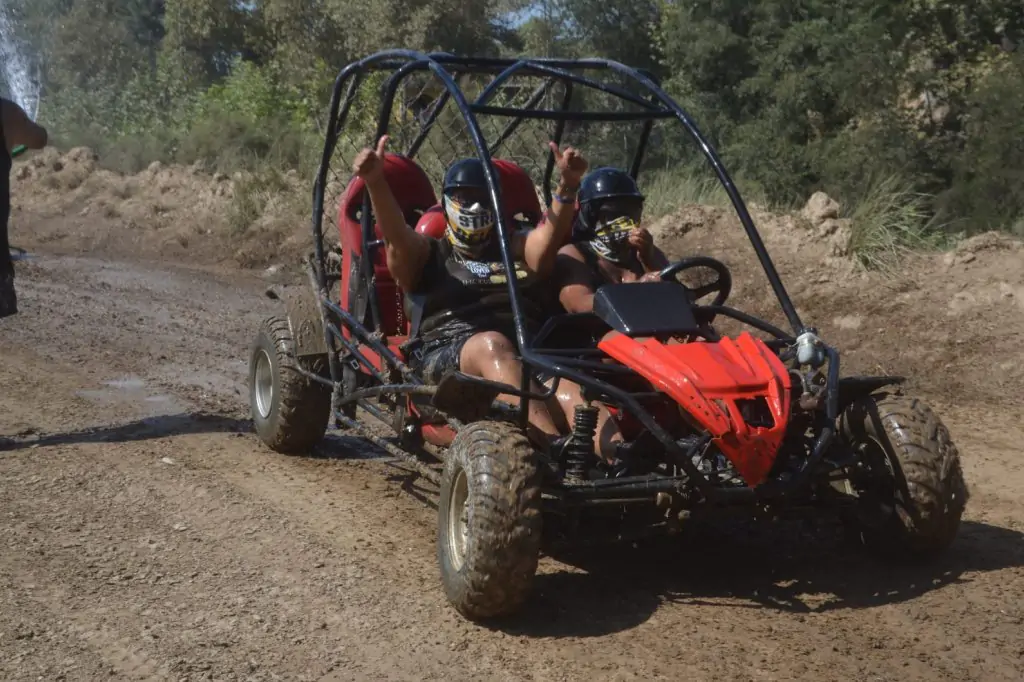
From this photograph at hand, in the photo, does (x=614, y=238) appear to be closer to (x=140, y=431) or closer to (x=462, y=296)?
(x=462, y=296)

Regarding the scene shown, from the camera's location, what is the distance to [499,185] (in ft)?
16.5

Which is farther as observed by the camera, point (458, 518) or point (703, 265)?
point (703, 265)

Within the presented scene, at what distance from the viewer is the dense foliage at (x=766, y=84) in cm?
1255

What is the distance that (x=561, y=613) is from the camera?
4484mm

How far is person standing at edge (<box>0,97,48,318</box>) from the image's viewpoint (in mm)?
6918

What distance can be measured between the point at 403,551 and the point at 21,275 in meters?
10.1

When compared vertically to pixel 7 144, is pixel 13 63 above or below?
below

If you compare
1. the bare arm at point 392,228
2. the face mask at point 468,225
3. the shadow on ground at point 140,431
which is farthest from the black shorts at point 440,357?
the shadow on ground at point 140,431

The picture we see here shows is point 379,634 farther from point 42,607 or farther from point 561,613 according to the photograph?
point 42,607

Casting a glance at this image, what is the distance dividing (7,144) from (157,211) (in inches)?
470

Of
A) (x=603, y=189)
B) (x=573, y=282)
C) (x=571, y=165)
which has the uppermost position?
(x=571, y=165)

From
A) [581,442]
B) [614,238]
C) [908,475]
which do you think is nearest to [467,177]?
[614,238]

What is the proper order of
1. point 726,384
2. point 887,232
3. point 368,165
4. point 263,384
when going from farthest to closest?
1. point 887,232
2. point 263,384
3. point 368,165
4. point 726,384

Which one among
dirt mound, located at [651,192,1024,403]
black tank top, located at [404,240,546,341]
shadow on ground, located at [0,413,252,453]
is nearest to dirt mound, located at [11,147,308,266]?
dirt mound, located at [651,192,1024,403]
